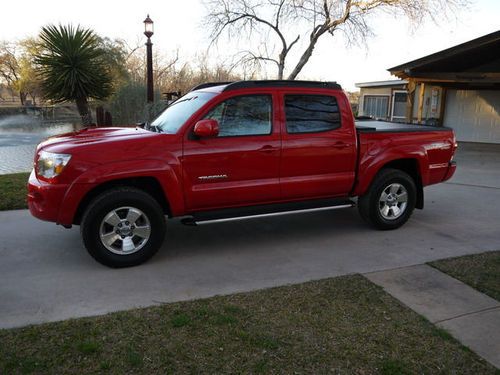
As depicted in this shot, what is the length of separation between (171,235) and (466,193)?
236 inches

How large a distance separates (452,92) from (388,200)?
14687mm

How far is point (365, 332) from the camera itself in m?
3.45

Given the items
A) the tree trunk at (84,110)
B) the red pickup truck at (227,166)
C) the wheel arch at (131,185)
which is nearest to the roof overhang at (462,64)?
the red pickup truck at (227,166)

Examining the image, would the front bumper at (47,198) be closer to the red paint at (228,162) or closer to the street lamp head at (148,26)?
the red paint at (228,162)

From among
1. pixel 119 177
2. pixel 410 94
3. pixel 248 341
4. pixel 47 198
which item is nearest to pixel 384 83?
pixel 410 94

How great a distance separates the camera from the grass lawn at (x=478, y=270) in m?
4.30

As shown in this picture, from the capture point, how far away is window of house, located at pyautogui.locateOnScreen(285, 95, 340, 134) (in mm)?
5414

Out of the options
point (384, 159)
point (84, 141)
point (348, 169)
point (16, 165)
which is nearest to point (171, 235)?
point (84, 141)

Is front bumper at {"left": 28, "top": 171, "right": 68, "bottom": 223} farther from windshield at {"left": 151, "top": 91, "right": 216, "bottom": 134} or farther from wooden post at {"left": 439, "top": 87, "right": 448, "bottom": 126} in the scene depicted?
wooden post at {"left": 439, "top": 87, "right": 448, "bottom": 126}

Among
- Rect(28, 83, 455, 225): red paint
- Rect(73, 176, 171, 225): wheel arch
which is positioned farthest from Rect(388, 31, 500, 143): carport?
Rect(73, 176, 171, 225): wheel arch

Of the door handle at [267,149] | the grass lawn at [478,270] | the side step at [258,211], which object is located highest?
the door handle at [267,149]

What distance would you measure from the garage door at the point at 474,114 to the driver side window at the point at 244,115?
15.7 m

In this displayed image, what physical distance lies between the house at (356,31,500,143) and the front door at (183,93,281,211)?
10.5 m

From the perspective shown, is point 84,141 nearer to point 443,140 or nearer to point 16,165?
point 443,140
